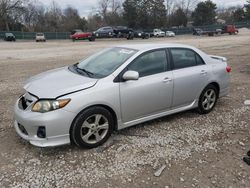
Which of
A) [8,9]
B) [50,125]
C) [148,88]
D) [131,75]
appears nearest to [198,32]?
[8,9]

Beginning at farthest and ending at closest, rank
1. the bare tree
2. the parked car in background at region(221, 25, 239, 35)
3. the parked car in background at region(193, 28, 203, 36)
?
the bare tree, the parked car in background at region(193, 28, 203, 36), the parked car in background at region(221, 25, 239, 35)

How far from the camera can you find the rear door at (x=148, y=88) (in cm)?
423

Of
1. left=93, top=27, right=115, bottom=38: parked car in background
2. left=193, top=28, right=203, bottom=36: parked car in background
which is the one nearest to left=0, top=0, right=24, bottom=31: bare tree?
left=93, top=27, right=115, bottom=38: parked car in background

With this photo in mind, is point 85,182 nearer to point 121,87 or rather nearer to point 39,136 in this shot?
point 39,136

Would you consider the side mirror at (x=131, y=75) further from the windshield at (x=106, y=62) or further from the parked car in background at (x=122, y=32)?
A: the parked car in background at (x=122, y=32)

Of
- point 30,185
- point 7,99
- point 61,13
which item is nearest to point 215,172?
point 30,185

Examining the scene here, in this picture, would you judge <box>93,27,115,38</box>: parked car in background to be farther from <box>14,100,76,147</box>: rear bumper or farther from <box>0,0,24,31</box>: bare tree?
<box>14,100,76,147</box>: rear bumper

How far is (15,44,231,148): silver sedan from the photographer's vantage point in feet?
12.1

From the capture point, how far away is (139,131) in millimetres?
→ 4656

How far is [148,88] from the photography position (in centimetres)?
442

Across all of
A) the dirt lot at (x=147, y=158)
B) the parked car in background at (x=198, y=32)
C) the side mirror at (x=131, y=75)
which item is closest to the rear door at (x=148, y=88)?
the side mirror at (x=131, y=75)

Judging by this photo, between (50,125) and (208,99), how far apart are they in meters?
3.29

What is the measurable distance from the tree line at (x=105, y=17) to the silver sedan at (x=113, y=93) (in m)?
62.7

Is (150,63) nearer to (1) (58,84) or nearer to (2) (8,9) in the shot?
(1) (58,84)
